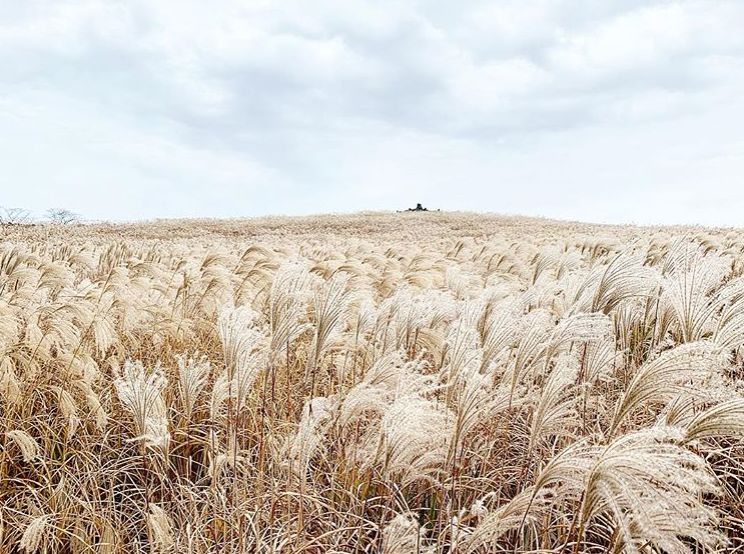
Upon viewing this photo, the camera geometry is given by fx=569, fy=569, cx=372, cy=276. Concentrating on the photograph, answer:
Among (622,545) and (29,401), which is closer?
(622,545)

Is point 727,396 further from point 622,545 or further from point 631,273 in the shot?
point 631,273

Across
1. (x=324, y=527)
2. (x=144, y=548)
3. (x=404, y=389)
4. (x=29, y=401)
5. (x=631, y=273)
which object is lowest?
(x=144, y=548)

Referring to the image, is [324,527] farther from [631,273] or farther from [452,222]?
[452,222]

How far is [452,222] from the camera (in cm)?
4653

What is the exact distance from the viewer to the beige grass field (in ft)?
5.43

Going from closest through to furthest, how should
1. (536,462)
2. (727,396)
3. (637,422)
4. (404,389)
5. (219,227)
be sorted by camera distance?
(727,396)
(404,389)
(536,462)
(637,422)
(219,227)

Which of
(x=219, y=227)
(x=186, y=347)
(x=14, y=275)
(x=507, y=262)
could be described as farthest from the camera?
(x=219, y=227)

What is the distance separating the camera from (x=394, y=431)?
1728 millimetres

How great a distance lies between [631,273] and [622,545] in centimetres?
146

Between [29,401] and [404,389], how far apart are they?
8.17ft

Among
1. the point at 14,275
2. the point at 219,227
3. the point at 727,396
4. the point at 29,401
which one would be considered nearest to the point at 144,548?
the point at 29,401

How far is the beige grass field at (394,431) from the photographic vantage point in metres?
1.66

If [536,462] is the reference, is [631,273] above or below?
above

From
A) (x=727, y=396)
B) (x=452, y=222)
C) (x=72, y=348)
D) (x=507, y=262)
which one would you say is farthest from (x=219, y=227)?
(x=727, y=396)
